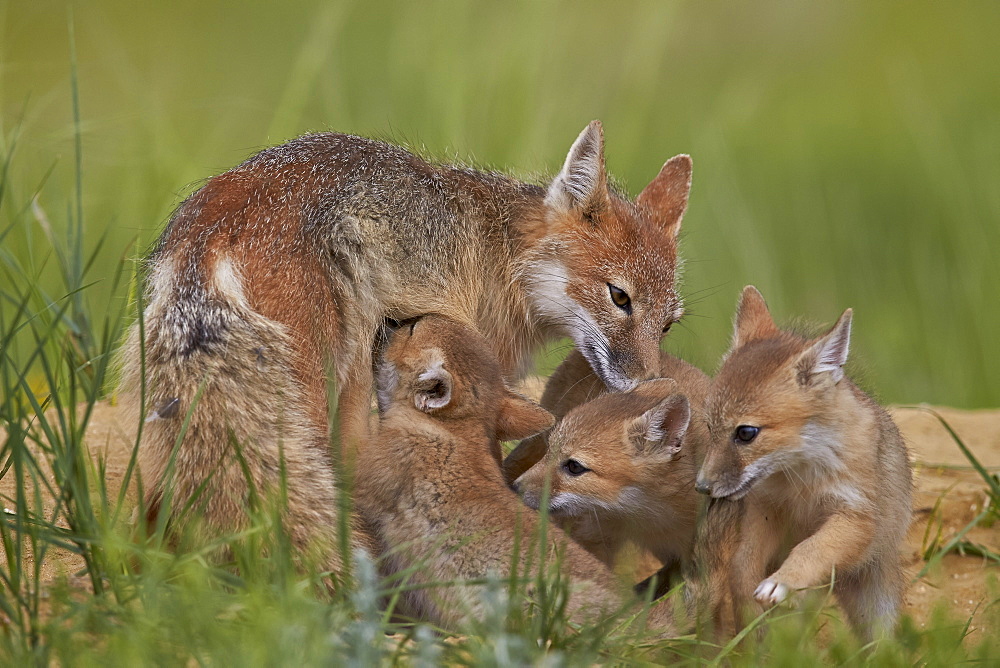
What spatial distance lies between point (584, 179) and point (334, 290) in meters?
1.59

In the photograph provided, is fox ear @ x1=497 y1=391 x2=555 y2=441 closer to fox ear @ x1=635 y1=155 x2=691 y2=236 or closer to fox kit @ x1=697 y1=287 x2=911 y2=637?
fox kit @ x1=697 y1=287 x2=911 y2=637

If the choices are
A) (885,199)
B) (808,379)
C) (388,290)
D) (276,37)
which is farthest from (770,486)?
(276,37)

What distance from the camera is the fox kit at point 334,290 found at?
4.29 m

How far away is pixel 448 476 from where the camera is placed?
4.57 metres

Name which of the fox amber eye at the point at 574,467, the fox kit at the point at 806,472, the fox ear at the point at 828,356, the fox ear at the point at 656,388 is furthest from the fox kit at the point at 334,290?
the fox ear at the point at 828,356

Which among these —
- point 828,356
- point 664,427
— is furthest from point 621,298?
point 828,356

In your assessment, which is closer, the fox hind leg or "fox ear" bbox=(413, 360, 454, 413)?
the fox hind leg

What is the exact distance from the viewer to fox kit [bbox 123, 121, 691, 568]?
169 inches

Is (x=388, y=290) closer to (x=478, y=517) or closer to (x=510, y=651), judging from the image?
(x=478, y=517)

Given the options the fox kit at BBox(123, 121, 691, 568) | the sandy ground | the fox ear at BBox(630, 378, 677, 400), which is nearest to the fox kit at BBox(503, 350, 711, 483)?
the fox ear at BBox(630, 378, 677, 400)

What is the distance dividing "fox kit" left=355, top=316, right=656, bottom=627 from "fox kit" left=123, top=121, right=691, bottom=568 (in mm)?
187

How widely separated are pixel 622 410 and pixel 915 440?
310 cm

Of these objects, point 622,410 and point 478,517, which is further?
point 622,410

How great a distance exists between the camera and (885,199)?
15094 millimetres
